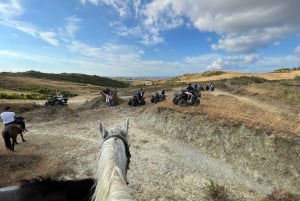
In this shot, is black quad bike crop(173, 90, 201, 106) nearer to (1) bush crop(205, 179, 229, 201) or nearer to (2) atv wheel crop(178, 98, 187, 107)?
(2) atv wheel crop(178, 98, 187, 107)

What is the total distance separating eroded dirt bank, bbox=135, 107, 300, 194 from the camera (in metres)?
16.3

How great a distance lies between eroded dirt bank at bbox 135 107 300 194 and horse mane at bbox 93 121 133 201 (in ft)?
37.9

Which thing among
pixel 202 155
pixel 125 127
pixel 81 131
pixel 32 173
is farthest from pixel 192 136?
pixel 125 127

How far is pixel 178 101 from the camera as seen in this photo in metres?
25.8

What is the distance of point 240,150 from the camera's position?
1886 centimetres

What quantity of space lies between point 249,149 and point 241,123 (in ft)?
7.49

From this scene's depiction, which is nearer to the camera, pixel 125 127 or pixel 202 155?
pixel 125 127

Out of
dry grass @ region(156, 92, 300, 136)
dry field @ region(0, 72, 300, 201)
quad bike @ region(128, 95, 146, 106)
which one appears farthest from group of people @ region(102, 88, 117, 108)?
dry grass @ region(156, 92, 300, 136)

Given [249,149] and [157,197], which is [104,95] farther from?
[157,197]

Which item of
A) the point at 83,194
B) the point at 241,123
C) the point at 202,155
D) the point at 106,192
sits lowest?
the point at 202,155

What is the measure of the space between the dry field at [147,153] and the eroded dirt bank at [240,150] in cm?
13

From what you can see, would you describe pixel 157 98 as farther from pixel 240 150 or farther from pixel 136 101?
pixel 240 150

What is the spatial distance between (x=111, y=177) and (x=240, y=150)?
16.3 metres

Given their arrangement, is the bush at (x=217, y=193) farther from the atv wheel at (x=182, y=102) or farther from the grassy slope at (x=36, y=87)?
the grassy slope at (x=36, y=87)
